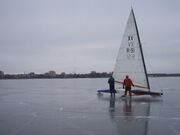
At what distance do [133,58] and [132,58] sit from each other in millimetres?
75

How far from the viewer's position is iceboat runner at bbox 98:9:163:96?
1009 inches

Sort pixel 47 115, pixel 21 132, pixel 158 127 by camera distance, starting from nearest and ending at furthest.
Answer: pixel 21 132 → pixel 158 127 → pixel 47 115

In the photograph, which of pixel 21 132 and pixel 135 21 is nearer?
pixel 21 132

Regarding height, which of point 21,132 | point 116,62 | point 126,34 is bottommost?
point 21,132

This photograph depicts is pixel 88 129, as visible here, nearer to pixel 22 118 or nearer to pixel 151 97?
pixel 22 118

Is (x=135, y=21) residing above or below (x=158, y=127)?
above

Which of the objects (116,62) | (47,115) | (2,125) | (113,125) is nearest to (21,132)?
(2,125)

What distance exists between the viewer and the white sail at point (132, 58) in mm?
25656

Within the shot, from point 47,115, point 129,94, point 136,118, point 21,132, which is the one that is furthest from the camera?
point 129,94

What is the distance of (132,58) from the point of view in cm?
2578

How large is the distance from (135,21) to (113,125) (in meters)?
15.6

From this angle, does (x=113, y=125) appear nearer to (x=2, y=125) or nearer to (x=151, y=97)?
(x=2, y=125)

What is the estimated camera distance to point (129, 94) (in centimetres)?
2436

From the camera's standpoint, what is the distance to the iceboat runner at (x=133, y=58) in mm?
25641
